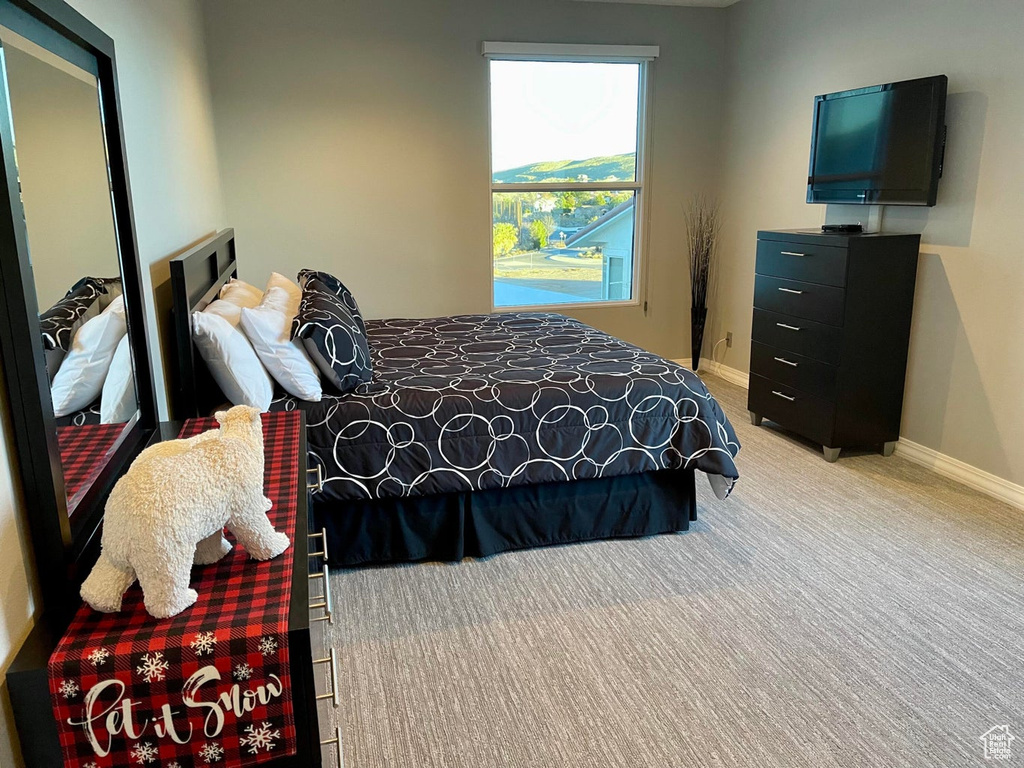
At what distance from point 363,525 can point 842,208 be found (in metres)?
3.15

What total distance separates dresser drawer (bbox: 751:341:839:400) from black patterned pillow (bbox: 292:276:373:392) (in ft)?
7.47

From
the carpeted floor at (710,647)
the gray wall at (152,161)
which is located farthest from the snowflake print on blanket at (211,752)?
the carpeted floor at (710,647)

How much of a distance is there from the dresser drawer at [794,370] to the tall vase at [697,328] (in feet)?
3.77

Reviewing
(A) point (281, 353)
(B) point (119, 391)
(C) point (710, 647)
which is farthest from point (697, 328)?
(B) point (119, 391)

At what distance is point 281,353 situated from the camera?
2592 mm

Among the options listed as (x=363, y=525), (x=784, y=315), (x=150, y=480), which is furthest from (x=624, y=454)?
(x=150, y=480)

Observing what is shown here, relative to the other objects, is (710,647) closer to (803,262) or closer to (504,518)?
(504,518)

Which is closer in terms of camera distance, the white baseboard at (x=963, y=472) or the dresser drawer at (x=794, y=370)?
the white baseboard at (x=963, y=472)

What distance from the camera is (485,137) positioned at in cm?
503

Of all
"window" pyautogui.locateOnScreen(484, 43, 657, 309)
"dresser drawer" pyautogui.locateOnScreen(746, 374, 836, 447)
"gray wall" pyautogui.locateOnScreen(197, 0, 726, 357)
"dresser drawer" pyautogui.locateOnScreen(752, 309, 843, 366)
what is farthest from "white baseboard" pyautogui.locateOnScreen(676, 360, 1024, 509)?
"gray wall" pyautogui.locateOnScreen(197, 0, 726, 357)

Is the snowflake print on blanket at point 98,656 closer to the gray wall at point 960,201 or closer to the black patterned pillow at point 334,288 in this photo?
the black patterned pillow at point 334,288

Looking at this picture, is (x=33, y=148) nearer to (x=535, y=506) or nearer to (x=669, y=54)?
(x=535, y=506)

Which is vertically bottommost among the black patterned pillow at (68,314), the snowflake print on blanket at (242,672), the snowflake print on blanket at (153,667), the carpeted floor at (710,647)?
the carpeted floor at (710,647)

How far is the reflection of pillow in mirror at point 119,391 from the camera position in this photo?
1478 millimetres
